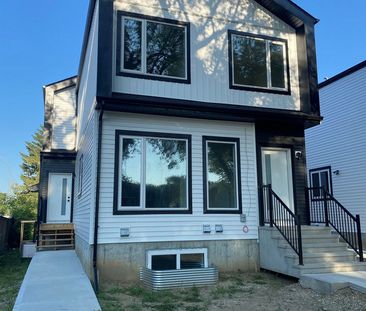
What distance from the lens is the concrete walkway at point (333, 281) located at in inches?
257

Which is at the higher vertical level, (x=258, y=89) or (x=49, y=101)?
(x=49, y=101)

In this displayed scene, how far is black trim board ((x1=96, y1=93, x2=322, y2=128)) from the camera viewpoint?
8.25m

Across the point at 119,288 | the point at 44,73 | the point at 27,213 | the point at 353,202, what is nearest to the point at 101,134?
the point at 119,288

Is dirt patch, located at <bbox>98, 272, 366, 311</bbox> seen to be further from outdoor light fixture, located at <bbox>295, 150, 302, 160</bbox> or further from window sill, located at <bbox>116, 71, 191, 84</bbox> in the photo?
window sill, located at <bbox>116, 71, 191, 84</bbox>

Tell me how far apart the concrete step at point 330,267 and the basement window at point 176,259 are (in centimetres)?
213

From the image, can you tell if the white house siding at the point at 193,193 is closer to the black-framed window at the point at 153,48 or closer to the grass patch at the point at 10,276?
the black-framed window at the point at 153,48

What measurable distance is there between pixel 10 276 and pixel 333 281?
25.9 feet

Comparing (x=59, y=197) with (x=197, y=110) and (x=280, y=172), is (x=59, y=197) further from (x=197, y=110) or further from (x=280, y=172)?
(x=280, y=172)

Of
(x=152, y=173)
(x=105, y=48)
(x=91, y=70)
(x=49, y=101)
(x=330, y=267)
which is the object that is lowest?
(x=330, y=267)

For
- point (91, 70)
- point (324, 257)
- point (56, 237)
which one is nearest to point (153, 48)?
point (91, 70)

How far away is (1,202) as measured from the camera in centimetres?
2091

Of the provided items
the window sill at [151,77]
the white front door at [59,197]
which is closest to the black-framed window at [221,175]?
the window sill at [151,77]

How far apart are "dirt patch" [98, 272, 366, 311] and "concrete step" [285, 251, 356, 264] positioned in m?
0.49

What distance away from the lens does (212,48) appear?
9633mm
